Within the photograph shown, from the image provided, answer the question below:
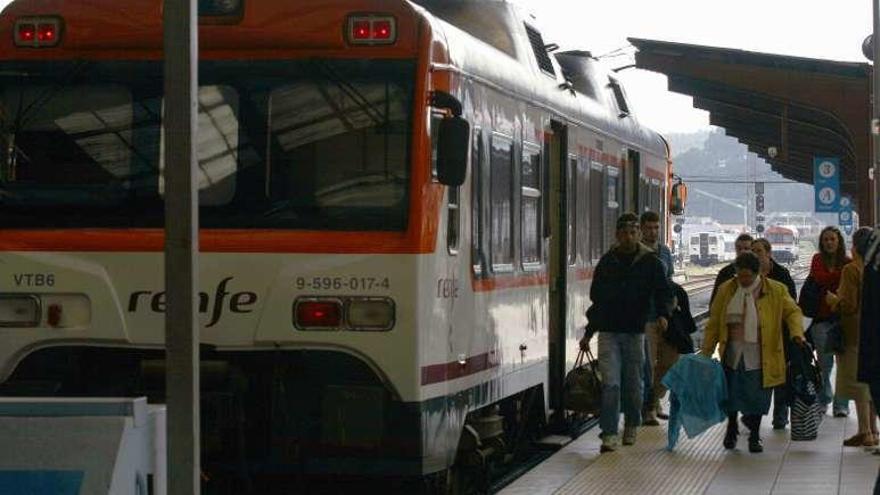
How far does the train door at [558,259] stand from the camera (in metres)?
15.4

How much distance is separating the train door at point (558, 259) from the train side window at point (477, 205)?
2988 millimetres

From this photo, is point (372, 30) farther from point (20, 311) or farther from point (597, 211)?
point (597, 211)

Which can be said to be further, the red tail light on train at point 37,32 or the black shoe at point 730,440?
the black shoe at point 730,440

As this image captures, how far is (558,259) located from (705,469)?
2.02 m

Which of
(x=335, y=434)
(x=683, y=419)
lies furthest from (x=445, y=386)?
(x=683, y=419)

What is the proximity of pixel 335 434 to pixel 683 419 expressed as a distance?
5175mm

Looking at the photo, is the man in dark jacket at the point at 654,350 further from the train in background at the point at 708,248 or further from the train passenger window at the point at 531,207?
the train in background at the point at 708,248

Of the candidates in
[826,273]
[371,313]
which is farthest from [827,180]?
[371,313]

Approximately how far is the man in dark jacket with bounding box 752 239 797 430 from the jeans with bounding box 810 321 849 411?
31 centimetres

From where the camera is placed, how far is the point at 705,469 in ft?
47.4

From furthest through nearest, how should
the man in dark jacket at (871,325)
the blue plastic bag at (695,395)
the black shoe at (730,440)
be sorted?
1. the black shoe at (730,440)
2. the blue plastic bag at (695,395)
3. the man in dark jacket at (871,325)

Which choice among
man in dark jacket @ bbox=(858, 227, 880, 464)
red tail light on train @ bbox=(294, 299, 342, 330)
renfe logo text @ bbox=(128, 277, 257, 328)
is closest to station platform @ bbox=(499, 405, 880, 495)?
red tail light on train @ bbox=(294, 299, 342, 330)

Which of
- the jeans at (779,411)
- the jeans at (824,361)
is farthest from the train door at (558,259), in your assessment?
the jeans at (779,411)

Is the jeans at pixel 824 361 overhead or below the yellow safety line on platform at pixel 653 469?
overhead
